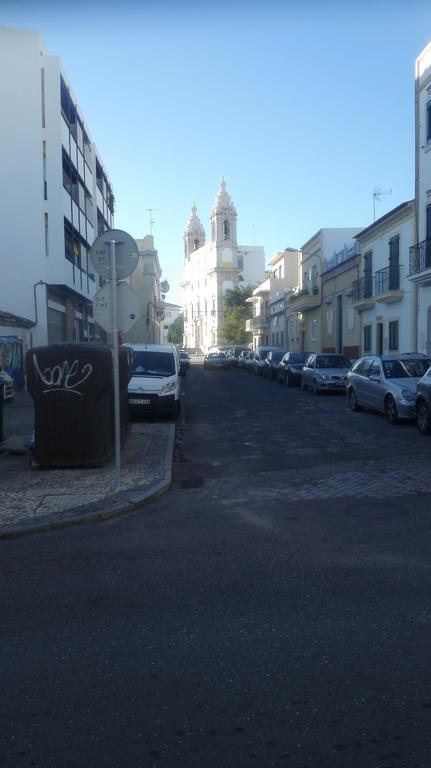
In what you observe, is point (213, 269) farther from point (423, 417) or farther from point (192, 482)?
point (192, 482)

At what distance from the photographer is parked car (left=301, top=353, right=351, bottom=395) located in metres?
23.3

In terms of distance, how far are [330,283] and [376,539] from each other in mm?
34788

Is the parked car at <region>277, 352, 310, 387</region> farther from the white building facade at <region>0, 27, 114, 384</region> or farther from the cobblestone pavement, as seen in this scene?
the cobblestone pavement

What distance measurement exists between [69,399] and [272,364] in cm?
2730

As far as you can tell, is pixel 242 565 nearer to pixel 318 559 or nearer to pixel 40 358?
pixel 318 559

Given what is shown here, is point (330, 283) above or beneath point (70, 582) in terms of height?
above

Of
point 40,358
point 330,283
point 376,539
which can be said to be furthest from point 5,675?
point 330,283

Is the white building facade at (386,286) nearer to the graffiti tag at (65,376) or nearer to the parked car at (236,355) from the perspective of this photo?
the graffiti tag at (65,376)

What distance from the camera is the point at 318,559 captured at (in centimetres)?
549

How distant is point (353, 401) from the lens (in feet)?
58.4

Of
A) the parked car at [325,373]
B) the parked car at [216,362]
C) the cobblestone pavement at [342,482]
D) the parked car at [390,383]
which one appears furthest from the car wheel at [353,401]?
the parked car at [216,362]

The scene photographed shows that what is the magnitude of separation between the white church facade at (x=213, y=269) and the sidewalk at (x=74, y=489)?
79.5 meters

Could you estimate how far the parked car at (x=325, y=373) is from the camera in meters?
23.3

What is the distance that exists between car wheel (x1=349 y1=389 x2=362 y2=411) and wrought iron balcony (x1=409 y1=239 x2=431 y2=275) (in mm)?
7307
